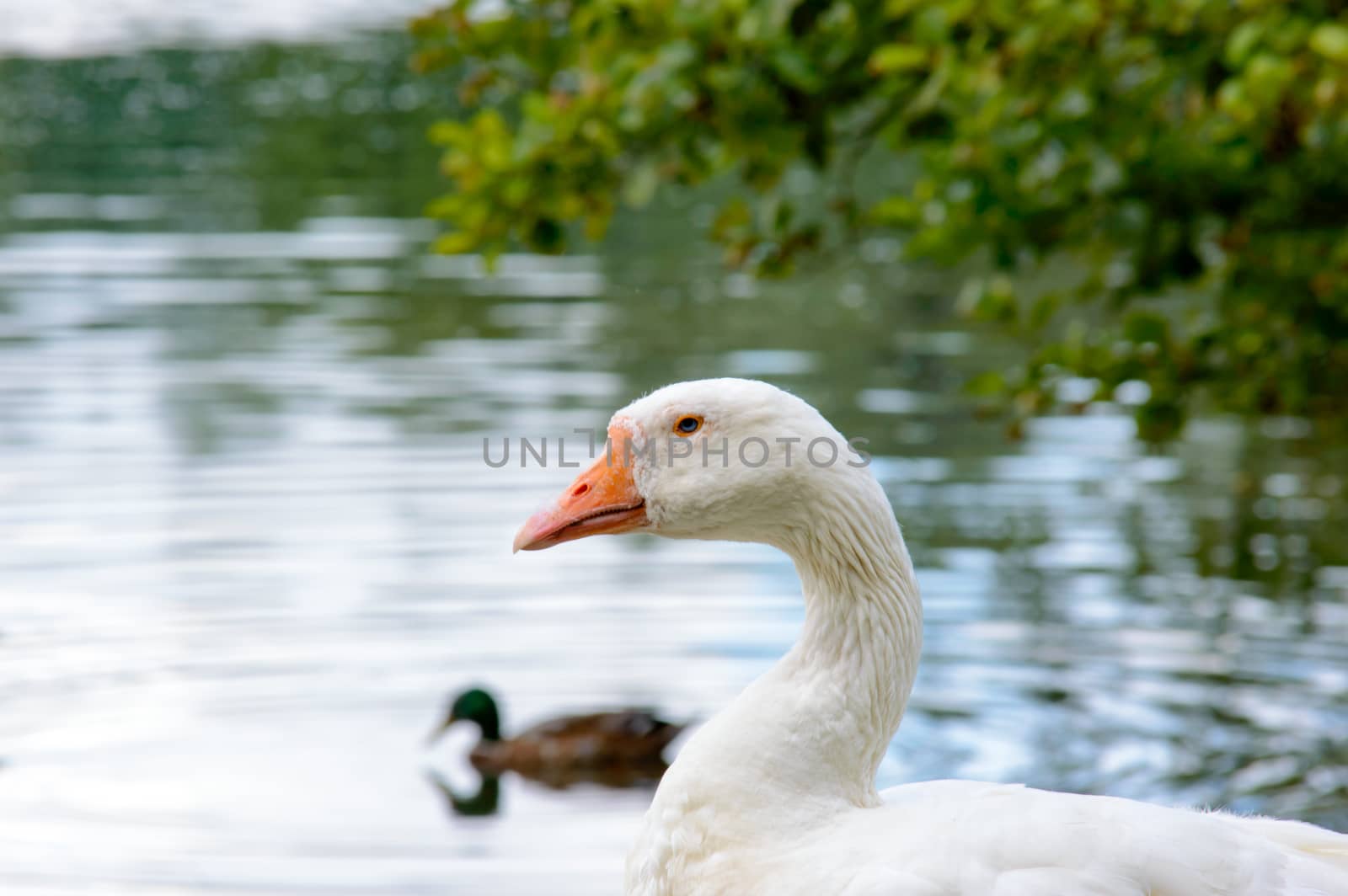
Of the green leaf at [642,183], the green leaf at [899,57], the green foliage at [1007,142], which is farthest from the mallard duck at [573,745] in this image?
the green leaf at [899,57]

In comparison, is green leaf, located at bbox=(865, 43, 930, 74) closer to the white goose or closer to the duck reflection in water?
the white goose

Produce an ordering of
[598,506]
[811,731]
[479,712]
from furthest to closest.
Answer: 1. [479,712]
2. [598,506]
3. [811,731]

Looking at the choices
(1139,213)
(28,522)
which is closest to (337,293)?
(28,522)

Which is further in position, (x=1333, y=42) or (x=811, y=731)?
(x=1333, y=42)

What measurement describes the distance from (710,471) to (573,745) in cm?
402

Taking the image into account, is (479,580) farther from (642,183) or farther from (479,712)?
(642,183)

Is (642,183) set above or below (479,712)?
above

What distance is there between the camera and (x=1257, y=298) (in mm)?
6652

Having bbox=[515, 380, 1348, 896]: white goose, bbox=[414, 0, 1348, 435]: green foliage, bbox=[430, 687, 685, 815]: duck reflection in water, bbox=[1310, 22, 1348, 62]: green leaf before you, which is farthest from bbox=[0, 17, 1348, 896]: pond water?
bbox=[1310, 22, 1348, 62]: green leaf

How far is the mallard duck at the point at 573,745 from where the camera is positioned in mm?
7699

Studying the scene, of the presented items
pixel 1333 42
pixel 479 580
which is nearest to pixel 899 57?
pixel 1333 42

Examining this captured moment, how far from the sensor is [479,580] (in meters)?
9.86

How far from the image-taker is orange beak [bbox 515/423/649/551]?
4027mm

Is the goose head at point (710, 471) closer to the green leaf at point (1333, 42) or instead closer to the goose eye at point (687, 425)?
the goose eye at point (687, 425)
